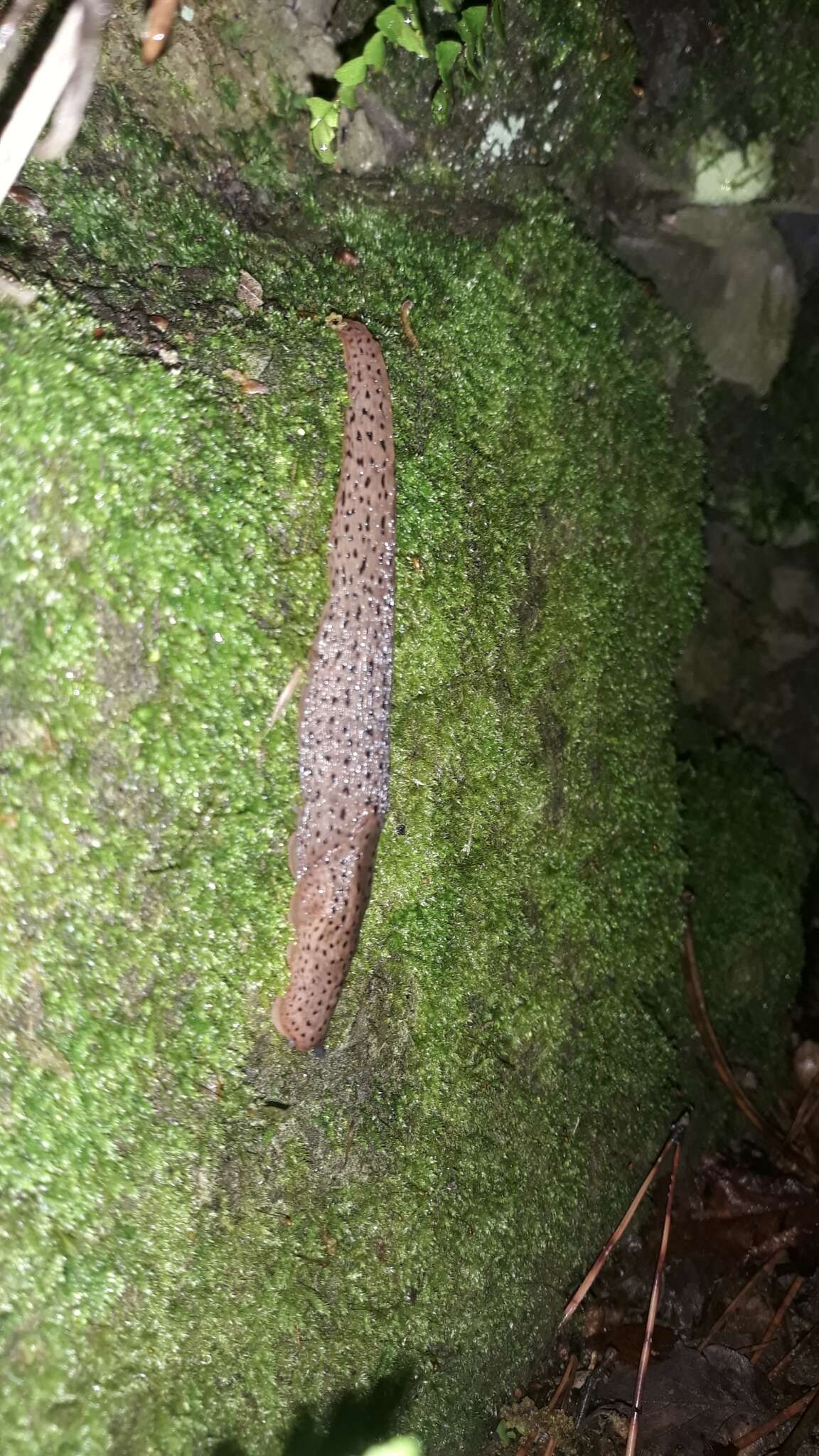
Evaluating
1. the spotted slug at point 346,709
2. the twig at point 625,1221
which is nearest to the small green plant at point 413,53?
the spotted slug at point 346,709

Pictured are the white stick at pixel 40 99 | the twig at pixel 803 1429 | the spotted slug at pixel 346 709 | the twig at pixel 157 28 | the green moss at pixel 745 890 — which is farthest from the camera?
the green moss at pixel 745 890

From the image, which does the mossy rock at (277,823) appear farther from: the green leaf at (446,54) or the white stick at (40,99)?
the green leaf at (446,54)

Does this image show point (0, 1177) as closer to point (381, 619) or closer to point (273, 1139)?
point (273, 1139)

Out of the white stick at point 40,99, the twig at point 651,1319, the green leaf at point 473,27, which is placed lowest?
the twig at point 651,1319

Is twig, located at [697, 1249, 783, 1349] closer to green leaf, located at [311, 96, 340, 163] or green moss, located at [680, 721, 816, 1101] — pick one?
green moss, located at [680, 721, 816, 1101]

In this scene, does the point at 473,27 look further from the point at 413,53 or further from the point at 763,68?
the point at 763,68

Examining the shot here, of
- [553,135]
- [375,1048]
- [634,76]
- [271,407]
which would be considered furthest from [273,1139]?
[634,76]

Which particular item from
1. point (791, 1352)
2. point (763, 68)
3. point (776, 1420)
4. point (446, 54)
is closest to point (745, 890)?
point (791, 1352)
